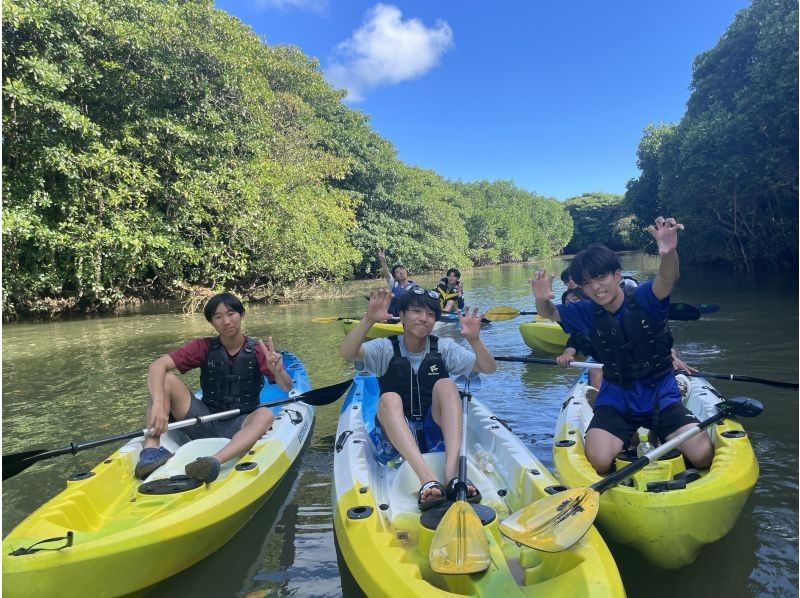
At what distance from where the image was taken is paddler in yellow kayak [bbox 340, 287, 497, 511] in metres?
3.03

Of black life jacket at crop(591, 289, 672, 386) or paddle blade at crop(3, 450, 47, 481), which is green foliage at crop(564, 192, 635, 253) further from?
paddle blade at crop(3, 450, 47, 481)

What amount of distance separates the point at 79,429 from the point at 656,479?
4985mm

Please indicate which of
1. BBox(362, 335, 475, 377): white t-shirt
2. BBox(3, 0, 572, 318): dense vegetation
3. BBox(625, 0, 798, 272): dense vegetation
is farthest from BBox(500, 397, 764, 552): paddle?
BBox(625, 0, 798, 272): dense vegetation

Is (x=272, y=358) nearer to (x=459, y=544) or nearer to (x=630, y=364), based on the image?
(x=459, y=544)

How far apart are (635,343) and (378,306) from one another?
1493 mm

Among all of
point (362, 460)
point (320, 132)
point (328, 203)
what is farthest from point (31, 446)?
point (320, 132)

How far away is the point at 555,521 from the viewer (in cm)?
214

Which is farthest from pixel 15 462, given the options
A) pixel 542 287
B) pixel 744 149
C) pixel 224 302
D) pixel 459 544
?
pixel 744 149

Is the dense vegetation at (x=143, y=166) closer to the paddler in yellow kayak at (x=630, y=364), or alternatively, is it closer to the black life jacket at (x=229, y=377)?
the black life jacket at (x=229, y=377)

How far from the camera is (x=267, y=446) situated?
134 inches

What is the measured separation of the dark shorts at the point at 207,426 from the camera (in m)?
3.75

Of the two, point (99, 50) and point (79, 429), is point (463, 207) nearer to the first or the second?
point (99, 50)

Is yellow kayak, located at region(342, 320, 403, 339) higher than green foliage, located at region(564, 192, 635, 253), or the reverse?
green foliage, located at region(564, 192, 635, 253)

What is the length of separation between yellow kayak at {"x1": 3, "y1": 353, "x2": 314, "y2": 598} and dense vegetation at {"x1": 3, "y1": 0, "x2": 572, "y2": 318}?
10.3 m
